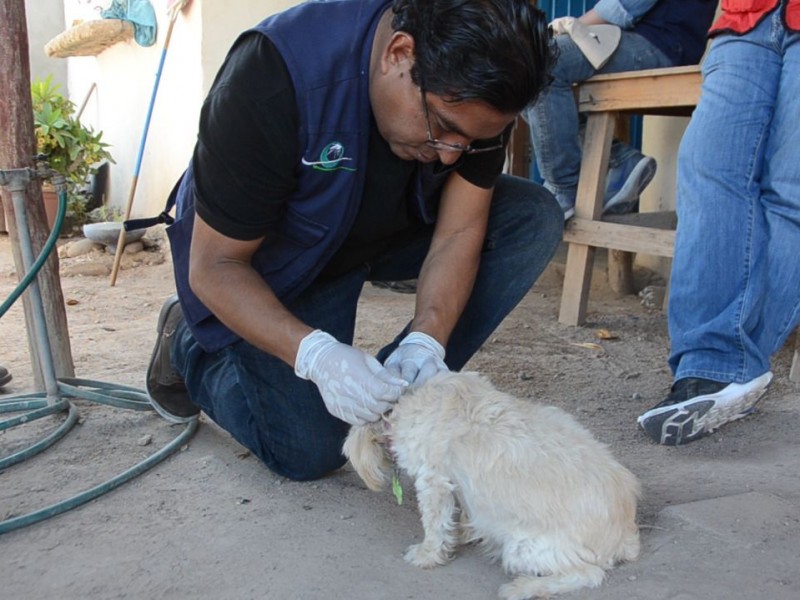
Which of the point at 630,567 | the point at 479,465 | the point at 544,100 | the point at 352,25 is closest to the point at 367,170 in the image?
the point at 352,25

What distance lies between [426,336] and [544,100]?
6.77ft

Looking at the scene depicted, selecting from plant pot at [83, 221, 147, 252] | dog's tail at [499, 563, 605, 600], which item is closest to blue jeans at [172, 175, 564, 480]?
dog's tail at [499, 563, 605, 600]

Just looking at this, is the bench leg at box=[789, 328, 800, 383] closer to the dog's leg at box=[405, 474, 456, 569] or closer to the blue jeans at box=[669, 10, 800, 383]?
the blue jeans at box=[669, 10, 800, 383]

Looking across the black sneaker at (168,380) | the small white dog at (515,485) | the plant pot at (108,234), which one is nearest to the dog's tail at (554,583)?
the small white dog at (515,485)

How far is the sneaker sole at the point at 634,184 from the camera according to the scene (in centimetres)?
398

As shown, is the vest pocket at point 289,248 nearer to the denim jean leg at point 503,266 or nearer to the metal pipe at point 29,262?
the denim jean leg at point 503,266

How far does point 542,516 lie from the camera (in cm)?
157

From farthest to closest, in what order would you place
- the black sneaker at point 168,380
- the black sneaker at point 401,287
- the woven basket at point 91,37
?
the woven basket at point 91,37 < the black sneaker at point 401,287 < the black sneaker at point 168,380

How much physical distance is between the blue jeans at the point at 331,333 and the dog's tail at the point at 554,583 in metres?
0.80

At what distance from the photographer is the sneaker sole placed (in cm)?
398

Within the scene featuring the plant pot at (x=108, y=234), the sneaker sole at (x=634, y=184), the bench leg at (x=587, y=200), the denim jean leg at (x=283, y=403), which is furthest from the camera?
the plant pot at (x=108, y=234)

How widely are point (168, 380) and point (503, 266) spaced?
3.77ft

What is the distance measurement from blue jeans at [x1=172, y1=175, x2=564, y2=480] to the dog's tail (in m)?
0.80

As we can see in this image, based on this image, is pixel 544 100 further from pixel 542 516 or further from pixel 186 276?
pixel 542 516
